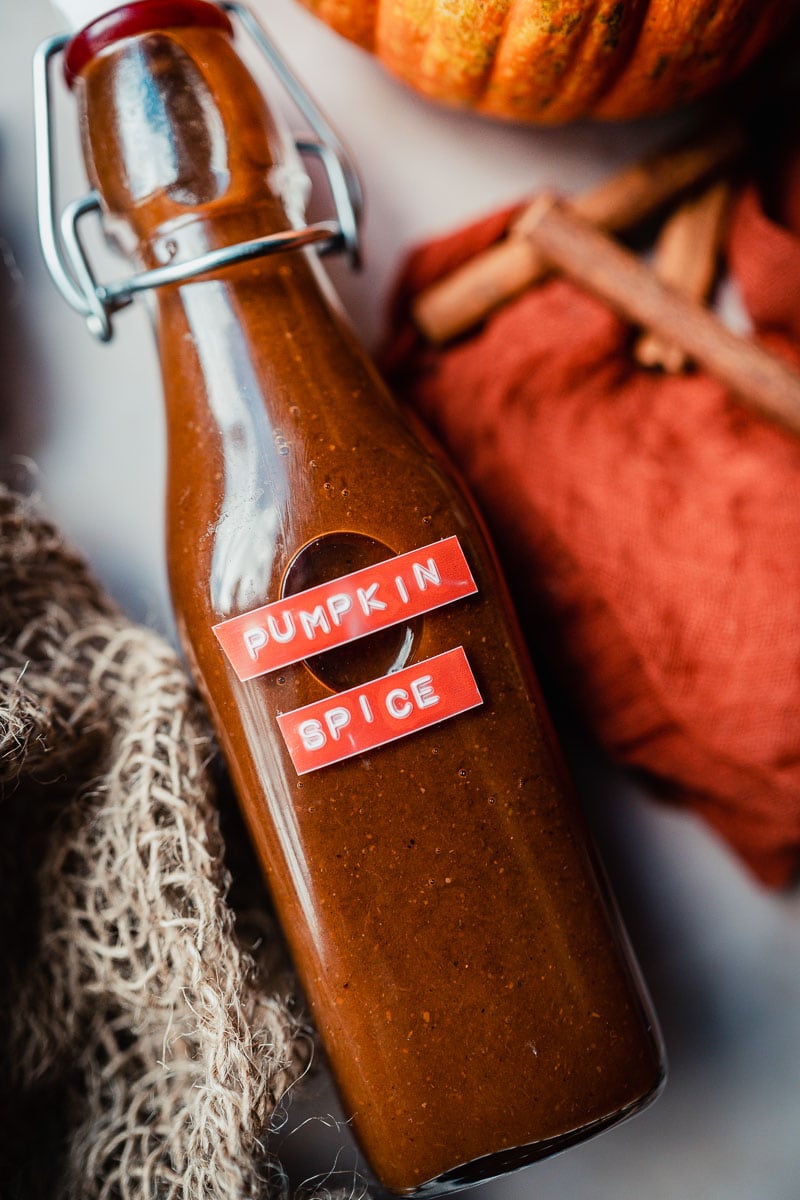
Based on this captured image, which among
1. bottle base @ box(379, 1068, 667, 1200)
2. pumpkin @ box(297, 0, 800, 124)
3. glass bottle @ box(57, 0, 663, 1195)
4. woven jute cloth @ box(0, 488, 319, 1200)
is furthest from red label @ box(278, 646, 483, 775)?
pumpkin @ box(297, 0, 800, 124)

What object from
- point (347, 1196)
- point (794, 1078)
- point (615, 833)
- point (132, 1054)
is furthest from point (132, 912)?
point (794, 1078)

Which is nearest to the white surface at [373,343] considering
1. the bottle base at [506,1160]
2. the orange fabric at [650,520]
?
the orange fabric at [650,520]

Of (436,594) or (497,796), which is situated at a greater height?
(436,594)

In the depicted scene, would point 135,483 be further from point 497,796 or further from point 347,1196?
point 347,1196

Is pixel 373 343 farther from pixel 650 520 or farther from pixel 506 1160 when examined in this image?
pixel 506 1160

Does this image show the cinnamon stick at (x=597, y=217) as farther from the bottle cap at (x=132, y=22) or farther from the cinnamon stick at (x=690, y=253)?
the bottle cap at (x=132, y=22)

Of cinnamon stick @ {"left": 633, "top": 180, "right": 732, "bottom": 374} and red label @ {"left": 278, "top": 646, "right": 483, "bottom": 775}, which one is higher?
cinnamon stick @ {"left": 633, "top": 180, "right": 732, "bottom": 374}

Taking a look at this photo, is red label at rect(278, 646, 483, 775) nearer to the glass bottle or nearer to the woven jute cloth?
the glass bottle
